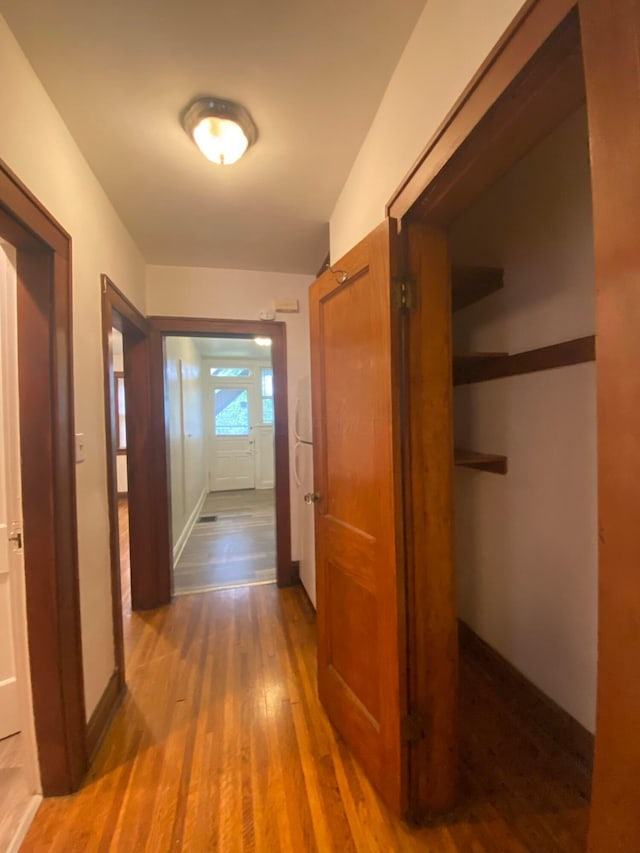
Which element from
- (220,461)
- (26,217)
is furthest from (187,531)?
(26,217)

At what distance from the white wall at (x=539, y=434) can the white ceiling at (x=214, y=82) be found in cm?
77

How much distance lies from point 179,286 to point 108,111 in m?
1.37

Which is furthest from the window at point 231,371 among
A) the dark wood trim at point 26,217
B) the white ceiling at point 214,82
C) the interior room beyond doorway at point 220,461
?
the dark wood trim at point 26,217

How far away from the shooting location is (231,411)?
684cm

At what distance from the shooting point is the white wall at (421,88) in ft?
2.66

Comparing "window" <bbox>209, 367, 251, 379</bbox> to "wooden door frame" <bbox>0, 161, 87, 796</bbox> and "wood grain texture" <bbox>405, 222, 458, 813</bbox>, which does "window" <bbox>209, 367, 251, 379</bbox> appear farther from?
"wood grain texture" <bbox>405, 222, 458, 813</bbox>

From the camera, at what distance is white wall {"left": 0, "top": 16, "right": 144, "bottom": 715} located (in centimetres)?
112

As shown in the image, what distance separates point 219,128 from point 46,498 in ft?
5.08

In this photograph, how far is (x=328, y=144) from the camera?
1.58 m

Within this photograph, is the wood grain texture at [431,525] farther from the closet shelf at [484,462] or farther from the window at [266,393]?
the window at [266,393]

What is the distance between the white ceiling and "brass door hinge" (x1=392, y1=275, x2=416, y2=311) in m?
0.76

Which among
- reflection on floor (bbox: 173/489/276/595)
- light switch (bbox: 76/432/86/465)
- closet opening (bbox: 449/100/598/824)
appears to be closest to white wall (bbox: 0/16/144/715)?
light switch (bbox: 76/432/86/465)

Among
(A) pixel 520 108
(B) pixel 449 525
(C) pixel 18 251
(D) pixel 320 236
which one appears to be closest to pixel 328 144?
(D) pixel 320 236

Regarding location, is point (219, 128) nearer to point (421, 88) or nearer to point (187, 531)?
point (421, 88)
